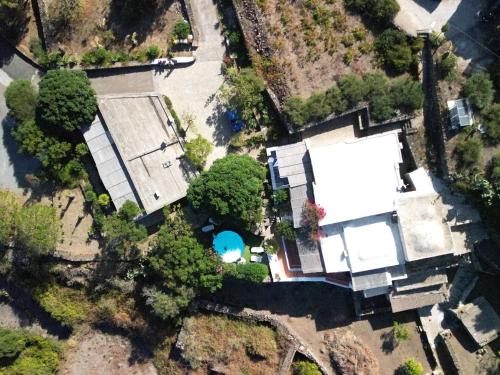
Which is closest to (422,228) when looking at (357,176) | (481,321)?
(357,176)

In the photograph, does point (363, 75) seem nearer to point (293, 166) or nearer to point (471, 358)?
point (293, 166)

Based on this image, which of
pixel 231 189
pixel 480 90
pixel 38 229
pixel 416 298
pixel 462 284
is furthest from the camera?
pixel 462 284

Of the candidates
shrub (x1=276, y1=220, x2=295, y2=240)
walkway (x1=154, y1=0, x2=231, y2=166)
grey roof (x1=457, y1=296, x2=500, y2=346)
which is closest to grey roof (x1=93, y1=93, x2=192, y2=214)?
walkway (x1=154, y1=0, x2=231, y2=166)

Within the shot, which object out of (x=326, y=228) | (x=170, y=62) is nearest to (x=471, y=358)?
(x=326, y=228)

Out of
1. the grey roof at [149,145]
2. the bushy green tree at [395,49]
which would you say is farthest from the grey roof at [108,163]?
the bushy green tree at [395,49]

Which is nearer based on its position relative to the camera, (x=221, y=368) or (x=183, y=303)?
(x=183, y=303)

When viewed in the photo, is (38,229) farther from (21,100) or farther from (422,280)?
(422,280)

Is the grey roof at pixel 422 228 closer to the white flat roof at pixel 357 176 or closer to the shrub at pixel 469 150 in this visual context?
the white flat roof at pixel 357 176
